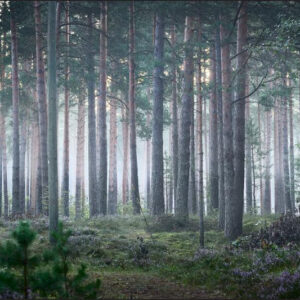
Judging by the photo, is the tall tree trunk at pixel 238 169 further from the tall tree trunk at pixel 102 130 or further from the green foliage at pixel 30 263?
the green foliage at pixel 30 263

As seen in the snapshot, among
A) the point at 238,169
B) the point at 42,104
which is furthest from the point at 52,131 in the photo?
the point at 42,104

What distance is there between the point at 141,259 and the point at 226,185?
5.09 metres

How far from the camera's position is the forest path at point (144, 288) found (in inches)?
308

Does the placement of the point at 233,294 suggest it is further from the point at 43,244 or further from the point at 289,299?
the point at 43,244

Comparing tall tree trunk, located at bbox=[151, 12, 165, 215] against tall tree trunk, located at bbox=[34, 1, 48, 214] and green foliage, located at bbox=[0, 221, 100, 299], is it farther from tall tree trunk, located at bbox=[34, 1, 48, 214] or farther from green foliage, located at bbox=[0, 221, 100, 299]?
green foliage, located at bbox=[0, 221, 100, 299]

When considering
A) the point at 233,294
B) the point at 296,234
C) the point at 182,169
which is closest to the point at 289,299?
the point at 233,294

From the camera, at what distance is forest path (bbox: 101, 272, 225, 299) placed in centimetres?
782

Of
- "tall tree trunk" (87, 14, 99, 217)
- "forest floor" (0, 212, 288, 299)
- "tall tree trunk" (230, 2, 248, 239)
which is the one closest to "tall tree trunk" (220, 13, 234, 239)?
"tall tree trunk" (230, 2, 248, 239)

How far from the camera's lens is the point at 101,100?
73.9 ft

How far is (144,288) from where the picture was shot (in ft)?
27.7

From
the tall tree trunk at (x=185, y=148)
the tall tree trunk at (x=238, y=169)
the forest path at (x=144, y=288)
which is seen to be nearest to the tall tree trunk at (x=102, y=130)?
the tall tree trunk at (x=185, y=148)

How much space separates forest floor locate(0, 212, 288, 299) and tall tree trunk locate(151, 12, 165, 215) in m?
2.86

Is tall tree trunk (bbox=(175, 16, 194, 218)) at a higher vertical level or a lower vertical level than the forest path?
higher

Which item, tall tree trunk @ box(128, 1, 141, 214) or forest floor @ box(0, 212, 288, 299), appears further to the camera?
tall tree trunk @ box(128, 1, 141, 214)
